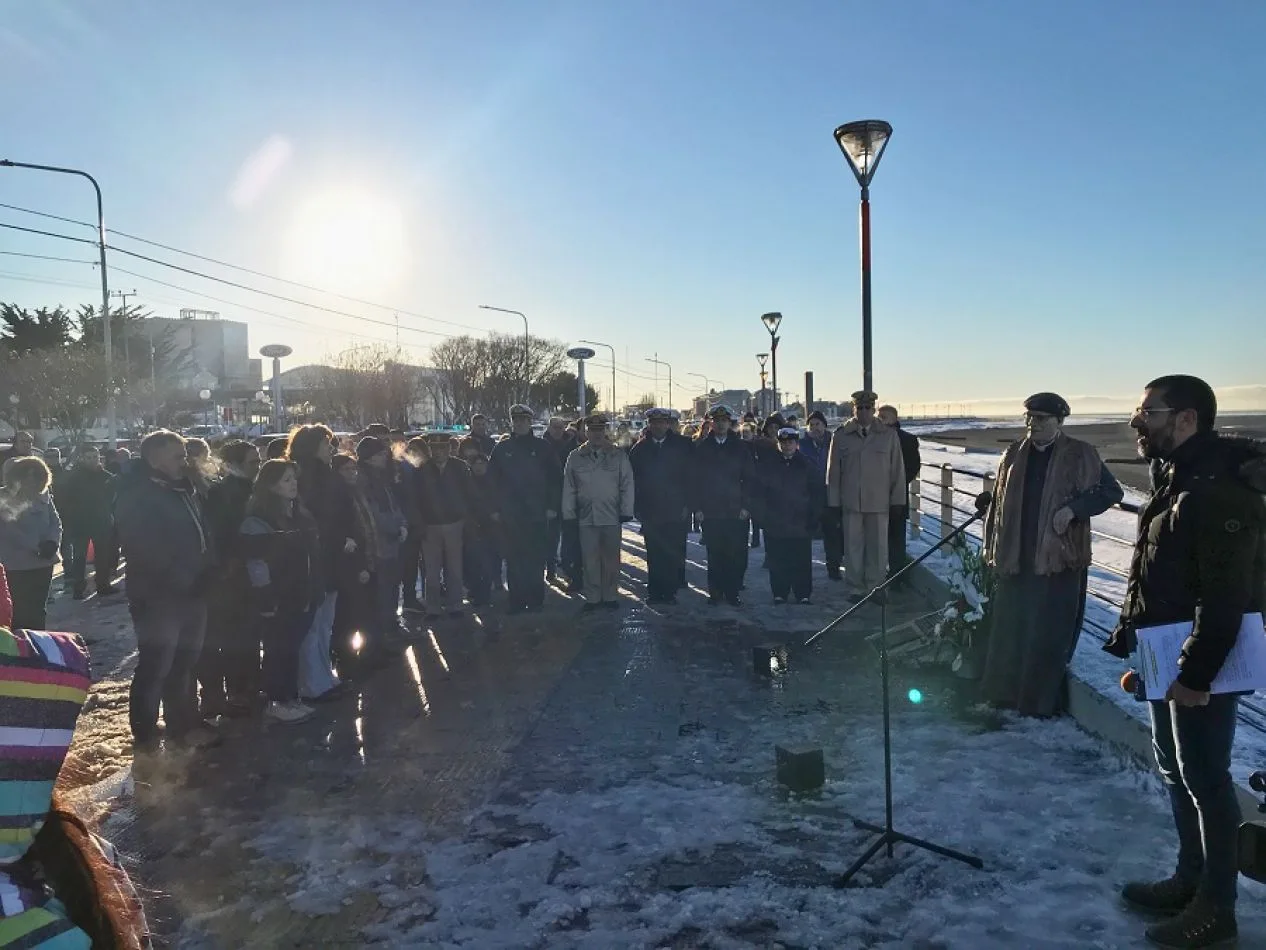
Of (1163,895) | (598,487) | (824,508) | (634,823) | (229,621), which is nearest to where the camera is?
(1163,895)

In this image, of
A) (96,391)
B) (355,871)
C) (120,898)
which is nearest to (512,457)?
(355,871)

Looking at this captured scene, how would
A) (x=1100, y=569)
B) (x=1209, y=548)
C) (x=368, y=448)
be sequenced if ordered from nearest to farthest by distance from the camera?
(x=1209, y=548) < (x=368, y=448) < (x=1100, y=569)

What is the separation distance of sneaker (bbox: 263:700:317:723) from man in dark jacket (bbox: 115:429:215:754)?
0.47m

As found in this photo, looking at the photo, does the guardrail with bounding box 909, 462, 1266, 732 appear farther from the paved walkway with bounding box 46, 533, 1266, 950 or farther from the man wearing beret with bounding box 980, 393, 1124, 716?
the paved walkway with bounding box 46, 533, 1266, 950

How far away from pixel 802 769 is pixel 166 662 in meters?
3.88

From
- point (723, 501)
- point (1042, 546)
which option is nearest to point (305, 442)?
point (723, 501)

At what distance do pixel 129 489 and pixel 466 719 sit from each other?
8.34ft

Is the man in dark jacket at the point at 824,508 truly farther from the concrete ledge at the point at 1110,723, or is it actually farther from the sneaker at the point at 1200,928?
the sneaker at the point at 1200,928

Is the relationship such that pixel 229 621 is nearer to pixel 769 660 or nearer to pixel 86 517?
pixel 769 660

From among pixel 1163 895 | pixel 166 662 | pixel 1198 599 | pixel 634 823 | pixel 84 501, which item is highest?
pixel 1198 599

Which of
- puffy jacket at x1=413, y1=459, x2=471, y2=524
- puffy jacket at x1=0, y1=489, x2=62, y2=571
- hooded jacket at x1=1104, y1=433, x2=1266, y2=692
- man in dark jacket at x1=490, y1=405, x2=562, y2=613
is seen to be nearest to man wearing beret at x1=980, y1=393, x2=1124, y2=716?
hooded jacket at x1=1104, y1=433, x2=1266, y2=692

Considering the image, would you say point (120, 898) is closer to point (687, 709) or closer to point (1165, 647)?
point (1165, 647)

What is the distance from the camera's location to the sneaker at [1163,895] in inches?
134

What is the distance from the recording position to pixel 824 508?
11.2m
